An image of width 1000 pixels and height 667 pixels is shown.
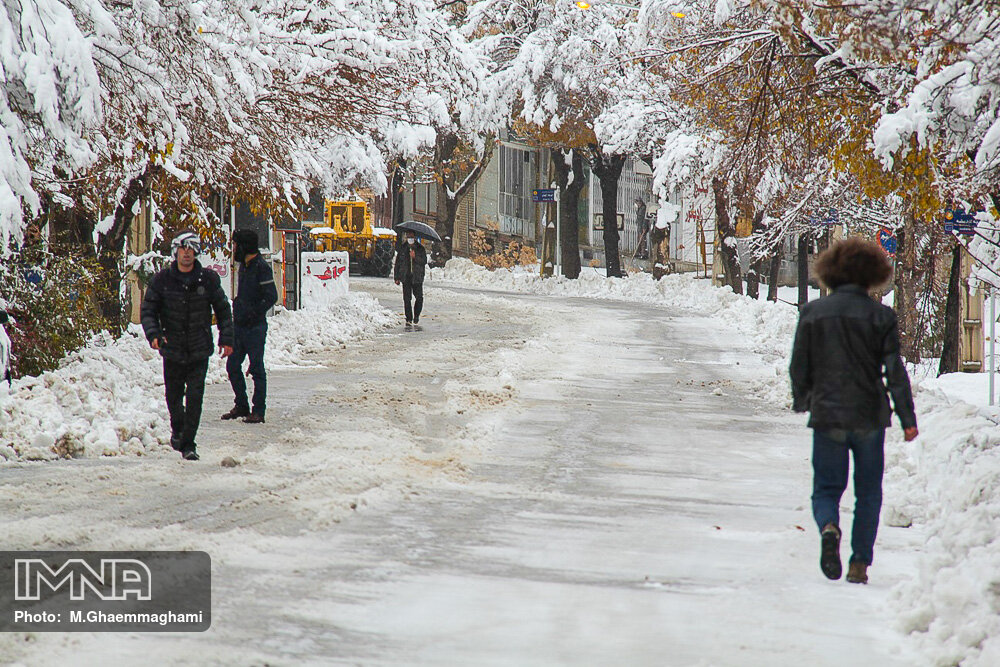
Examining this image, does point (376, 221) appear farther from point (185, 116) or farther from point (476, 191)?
point (185, 116)

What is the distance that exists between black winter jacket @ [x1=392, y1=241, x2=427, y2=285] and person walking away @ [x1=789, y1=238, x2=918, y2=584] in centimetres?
1576


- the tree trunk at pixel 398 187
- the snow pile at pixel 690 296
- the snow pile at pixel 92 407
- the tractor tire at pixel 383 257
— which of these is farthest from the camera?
the tree trunk at pixel 398 187

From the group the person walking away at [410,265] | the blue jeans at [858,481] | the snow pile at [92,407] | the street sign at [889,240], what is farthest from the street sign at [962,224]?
the person walking away at [410,265]

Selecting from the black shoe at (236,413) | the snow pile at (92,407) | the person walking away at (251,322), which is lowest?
the black shoe at (236,413)

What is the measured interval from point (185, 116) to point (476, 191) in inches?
2008

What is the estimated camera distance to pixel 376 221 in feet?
222

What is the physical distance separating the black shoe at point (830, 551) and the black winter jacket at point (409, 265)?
16.0 m

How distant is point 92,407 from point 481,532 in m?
4.64

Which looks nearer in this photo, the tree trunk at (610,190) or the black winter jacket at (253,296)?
the black winter jacket at (253,296)

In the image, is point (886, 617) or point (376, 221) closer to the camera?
point (886, 617)

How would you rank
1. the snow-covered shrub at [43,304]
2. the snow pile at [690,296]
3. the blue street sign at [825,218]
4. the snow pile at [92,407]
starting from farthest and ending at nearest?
the blue street sign at [825,218] → the snow pile at [690,296] → the snow-covered shrub at [43,304] → the snow pile at [92,407]

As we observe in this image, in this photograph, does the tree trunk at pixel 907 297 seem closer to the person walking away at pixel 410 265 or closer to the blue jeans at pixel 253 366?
the person walking away at pixel 410 265

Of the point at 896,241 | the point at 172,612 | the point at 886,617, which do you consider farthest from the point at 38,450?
the point at 896,241

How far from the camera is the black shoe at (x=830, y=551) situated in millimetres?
6195
